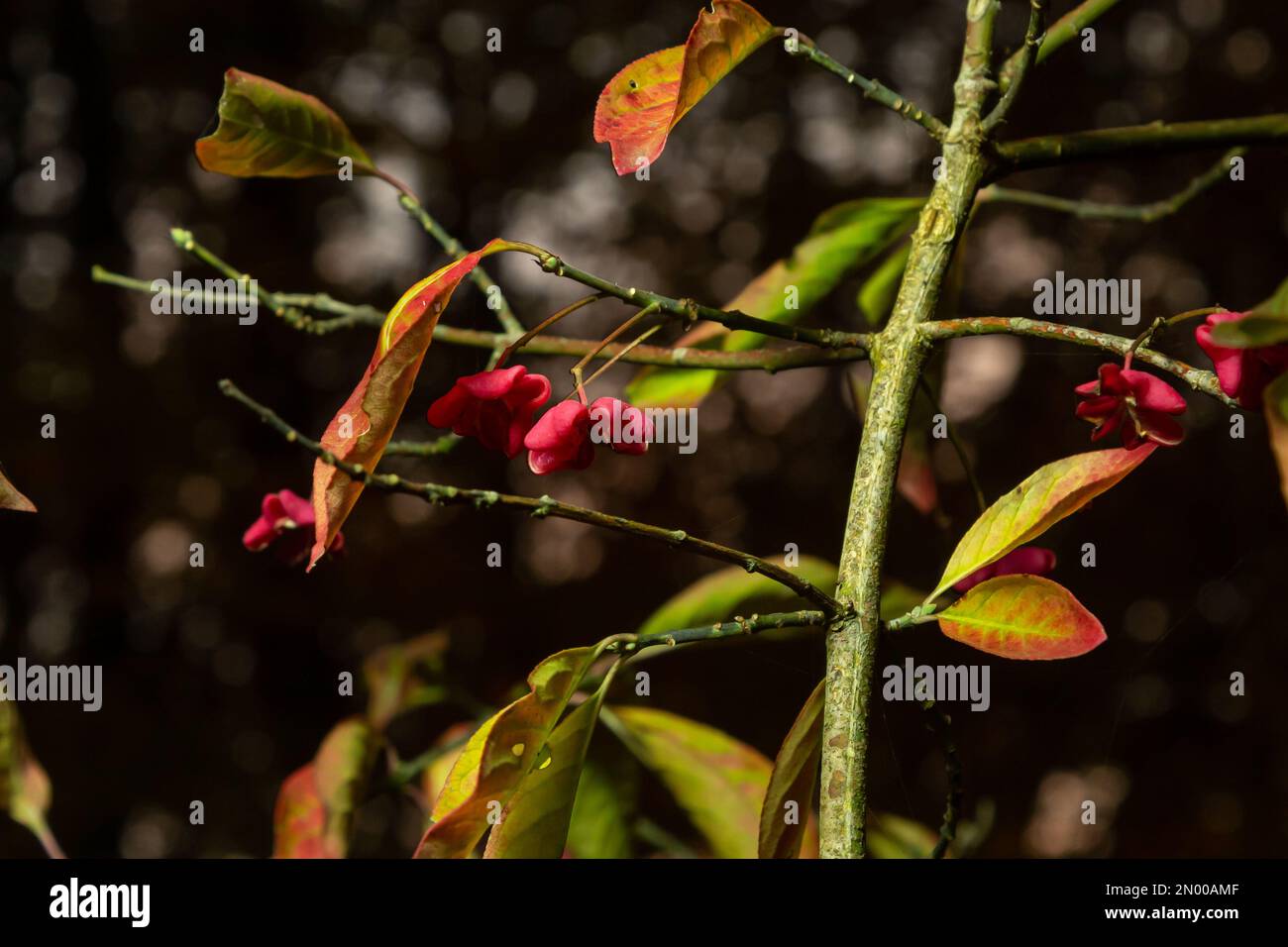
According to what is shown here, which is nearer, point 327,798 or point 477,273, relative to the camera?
point 477,273

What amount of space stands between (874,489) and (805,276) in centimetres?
22

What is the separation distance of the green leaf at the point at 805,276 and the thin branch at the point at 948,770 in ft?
0.72

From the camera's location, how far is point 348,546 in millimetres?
1501

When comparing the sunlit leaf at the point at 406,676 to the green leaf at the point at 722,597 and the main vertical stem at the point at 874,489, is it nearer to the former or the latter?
the green leaf at the point at 722,597

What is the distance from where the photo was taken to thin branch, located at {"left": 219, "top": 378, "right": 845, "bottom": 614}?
0.27 metres

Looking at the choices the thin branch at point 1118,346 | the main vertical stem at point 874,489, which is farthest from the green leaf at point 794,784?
the thin branch at point 1118,346

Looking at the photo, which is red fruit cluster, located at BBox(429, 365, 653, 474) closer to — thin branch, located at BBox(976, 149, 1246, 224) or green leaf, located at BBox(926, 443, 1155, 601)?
green leaf, located at BBox(926, 443, 1155, 601)

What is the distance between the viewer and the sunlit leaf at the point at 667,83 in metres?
0.32

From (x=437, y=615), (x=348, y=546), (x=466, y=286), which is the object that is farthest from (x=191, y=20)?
(x=466, y=286)

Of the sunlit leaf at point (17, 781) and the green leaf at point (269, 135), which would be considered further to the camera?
the sunlit leaf at point (17, 781)

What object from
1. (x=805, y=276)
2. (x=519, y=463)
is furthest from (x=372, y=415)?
(x=519, y=463)

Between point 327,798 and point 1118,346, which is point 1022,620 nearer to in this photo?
point 1118,346

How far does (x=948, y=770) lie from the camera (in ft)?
1.13
